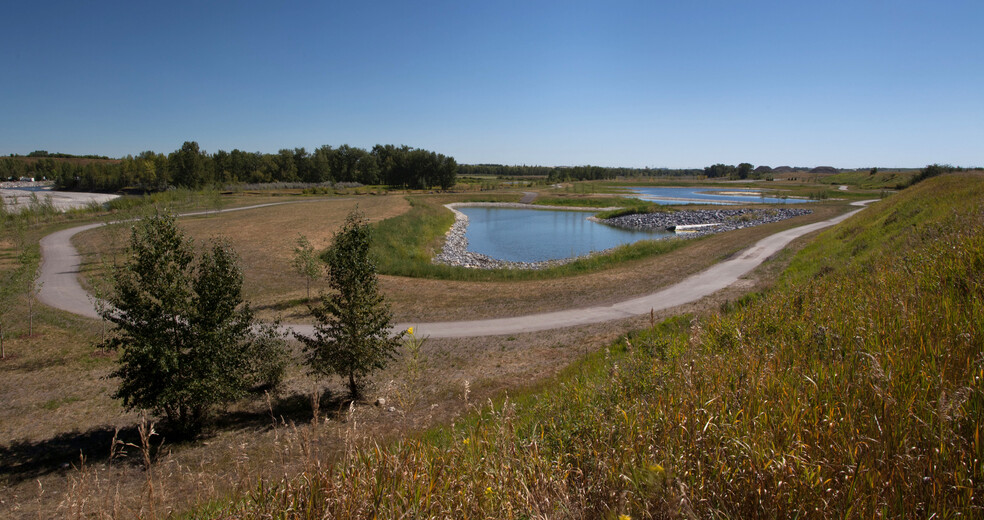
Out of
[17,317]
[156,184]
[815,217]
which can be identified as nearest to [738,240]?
[815,217]

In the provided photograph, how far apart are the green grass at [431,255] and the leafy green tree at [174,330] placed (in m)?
4.90

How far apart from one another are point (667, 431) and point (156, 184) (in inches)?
4432

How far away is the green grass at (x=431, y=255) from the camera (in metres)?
27.3

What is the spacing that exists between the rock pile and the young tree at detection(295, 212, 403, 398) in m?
50.3

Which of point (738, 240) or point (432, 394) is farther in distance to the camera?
point (738, 240)

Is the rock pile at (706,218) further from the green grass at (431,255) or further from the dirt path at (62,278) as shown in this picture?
the dirt path at (62,278)

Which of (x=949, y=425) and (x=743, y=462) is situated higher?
(x=949, y=425)

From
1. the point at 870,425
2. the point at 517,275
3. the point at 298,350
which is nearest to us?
the point at 870,425

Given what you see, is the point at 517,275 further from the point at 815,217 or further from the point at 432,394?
the point at 815,217

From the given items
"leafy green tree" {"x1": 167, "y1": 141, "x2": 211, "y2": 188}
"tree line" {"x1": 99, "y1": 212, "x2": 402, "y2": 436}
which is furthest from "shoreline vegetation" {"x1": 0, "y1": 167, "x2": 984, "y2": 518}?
"leafy green tree" {"x1": 167, "y1": 141, "x2": 211, "y2": 188}

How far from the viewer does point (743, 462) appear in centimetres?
286

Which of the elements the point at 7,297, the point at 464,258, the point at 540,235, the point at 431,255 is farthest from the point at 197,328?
the point at 540,235

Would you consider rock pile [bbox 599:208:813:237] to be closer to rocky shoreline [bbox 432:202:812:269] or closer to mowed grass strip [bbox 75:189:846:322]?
rocky shoreline [bbox 432:202:812:269]

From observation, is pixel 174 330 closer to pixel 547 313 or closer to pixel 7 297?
pixel 7 297
